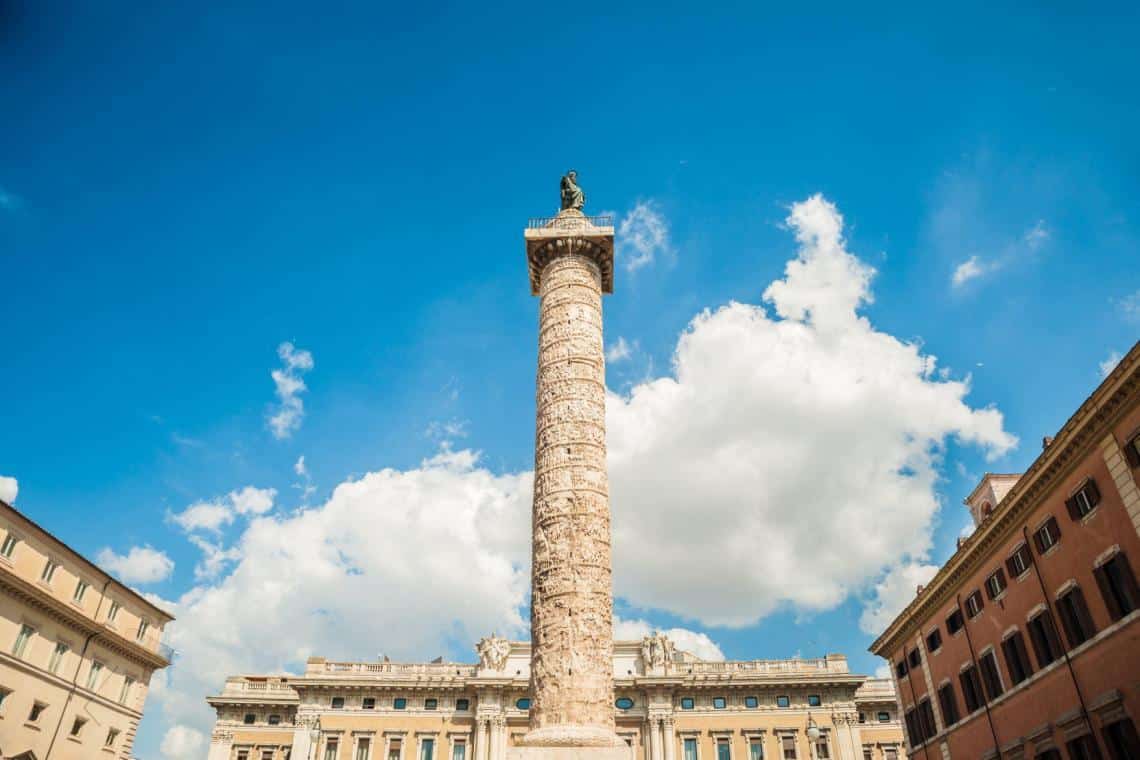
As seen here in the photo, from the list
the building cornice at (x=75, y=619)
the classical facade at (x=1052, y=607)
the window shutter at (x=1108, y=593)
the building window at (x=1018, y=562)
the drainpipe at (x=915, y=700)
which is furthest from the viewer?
the drainpipe at (x=915, y=700)

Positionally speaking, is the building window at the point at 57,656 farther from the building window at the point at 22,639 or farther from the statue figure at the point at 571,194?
the statue figure at the point at 571,194

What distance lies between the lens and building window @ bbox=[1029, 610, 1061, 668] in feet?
58.6

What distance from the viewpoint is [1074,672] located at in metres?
17.0

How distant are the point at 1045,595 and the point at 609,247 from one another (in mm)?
13176

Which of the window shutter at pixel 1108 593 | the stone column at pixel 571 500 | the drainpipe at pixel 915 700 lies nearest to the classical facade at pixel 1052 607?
the window shutter at pixel 1108 593

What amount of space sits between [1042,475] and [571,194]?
45.0ft

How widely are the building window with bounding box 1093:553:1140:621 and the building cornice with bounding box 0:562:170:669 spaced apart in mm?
26003

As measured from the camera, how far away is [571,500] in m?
17.9

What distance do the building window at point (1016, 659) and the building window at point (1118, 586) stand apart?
3757mm

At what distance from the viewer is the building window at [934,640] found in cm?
2423

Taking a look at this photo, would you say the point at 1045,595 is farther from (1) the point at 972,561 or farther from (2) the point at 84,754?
(2) the point at 84,754

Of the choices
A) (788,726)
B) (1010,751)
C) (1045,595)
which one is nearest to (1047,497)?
(1045,595)

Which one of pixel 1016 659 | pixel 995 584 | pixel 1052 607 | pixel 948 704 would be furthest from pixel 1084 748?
pixel 948 704

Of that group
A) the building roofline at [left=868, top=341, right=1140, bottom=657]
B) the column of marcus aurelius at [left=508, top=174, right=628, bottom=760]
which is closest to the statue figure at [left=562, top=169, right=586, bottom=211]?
the column of marcus aurelius at [left=508, top=174, right=628, bottom=760]
